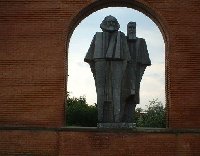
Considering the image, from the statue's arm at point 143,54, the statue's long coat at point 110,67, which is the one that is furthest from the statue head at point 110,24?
the statue's arm at point 143,54

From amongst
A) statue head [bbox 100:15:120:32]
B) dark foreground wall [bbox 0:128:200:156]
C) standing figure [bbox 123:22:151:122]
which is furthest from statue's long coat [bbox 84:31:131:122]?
dark foreground wall [bbox 0:128:200:156]

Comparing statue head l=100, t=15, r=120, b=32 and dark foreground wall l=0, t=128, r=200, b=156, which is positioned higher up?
statue head l=100, t=15, r=120, b=32

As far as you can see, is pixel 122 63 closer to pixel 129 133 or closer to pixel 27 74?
pixel 129 133

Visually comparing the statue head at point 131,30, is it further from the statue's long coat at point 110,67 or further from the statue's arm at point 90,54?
the statue's arm at point 90,54

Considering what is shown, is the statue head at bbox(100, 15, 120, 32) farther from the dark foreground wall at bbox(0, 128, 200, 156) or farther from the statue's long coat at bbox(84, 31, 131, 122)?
the dark foreground wall at bbox(0, 128, 200, 156)

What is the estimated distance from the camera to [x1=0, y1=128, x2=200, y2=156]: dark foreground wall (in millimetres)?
9555

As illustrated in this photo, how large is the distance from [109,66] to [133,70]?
61cm

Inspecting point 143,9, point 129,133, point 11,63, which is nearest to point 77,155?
point 129,133

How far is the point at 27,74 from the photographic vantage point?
32.9ft

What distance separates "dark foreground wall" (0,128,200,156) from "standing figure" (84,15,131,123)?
19.4 inches

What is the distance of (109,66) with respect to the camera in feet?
32.7

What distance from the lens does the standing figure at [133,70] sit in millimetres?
9992

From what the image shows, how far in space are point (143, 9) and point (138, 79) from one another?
1.79 m

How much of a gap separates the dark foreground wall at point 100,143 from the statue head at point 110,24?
7.86 feet
